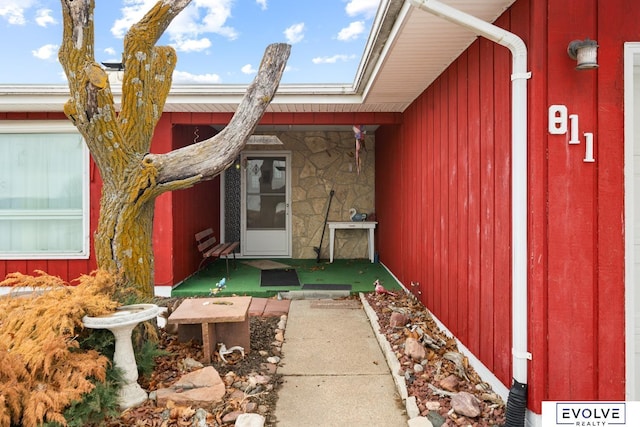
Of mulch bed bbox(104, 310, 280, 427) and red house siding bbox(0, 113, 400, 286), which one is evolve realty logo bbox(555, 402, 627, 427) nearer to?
mulch bed bbox(104, 310, 280, 427)

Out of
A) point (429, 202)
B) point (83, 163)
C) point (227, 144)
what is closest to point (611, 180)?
point (429, 202)

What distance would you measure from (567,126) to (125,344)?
113 inches

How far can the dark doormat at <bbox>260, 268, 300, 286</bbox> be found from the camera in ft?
19.2

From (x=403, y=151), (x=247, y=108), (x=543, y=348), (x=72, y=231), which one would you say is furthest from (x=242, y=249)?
(x=543, y=348)

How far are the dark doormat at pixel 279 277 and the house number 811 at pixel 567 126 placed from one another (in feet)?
13.7

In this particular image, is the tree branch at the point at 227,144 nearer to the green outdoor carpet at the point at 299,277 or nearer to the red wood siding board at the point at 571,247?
the red wood siding board at the point at 571,247

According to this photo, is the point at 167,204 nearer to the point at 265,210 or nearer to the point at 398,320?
the point at 265,210

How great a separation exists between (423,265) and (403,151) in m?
1.71

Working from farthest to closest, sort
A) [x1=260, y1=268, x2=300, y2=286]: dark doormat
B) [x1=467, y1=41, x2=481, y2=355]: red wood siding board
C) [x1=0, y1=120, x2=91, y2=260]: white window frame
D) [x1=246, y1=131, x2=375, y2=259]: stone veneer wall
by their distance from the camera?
[x1=246, y1=131, x2=375, y2=259]: stone veneer wall, [x1=260, y1=268, x2=300, y2=286]: dark doormat, [x1=0, y1=120, x2=91, y2=260]: white window frame, [x1=467, y1=41, x2=481, y2=355]: red wood siding board

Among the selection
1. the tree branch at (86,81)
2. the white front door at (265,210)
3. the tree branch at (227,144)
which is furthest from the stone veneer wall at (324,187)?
the tree branch at (86,81)

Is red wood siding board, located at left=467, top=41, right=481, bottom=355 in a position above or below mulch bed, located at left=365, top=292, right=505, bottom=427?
above

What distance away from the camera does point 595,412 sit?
7.42 ft

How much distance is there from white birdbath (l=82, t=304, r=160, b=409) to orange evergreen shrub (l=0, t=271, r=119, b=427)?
10 centimetres

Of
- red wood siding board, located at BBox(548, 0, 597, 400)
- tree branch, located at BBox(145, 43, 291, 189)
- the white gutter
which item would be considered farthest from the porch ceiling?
tree branch, located at BBox(145, 43, 291, 189)
